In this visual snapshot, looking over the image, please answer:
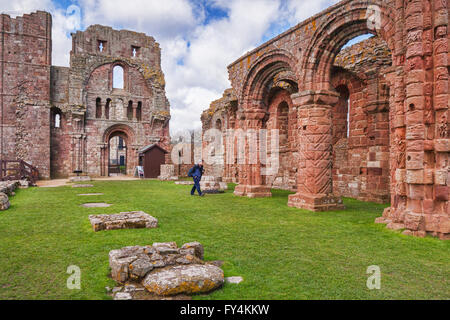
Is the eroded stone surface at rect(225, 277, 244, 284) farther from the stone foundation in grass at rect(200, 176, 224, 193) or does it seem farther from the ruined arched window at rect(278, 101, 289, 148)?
the ruined arched window at rect(278, 101, 289, 148)

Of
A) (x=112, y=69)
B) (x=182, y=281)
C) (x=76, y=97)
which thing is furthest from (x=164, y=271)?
(x=112, y=69)

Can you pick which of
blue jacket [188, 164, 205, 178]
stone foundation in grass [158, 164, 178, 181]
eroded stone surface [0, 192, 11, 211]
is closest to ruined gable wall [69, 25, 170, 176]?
stone foundation in grass [158, 164, 178, 181]

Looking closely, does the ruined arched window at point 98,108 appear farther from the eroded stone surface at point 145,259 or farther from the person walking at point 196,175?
the eroded stone surface at point 145,259

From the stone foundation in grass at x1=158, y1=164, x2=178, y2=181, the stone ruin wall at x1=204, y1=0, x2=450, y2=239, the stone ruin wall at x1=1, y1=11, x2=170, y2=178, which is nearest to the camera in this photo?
the stone ruin wall at x1=204, y1=0, x2=450, y2=239

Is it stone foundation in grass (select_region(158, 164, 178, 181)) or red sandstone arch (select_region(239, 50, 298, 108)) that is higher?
red sandstone arch (select_region(239, 50, 298, 108))

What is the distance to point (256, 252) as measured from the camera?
423cm

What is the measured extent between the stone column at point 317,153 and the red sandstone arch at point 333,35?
40 centimetres

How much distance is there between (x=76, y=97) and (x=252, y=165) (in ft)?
55.4

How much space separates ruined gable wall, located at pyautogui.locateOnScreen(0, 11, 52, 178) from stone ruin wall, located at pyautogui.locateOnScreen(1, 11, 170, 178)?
5 cm

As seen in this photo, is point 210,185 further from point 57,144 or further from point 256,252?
point 57,144

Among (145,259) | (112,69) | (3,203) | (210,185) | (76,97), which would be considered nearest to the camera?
(145,259)

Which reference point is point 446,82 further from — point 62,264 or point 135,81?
point 135,81

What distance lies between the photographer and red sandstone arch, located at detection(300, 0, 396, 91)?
664cm
